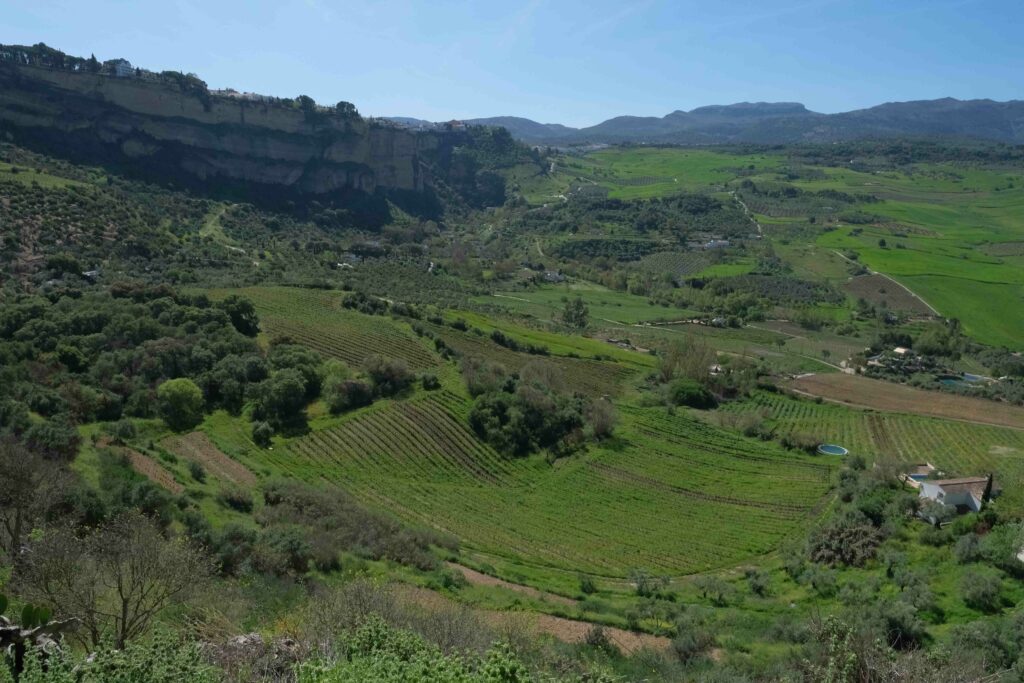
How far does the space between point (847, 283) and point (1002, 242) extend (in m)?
39.7

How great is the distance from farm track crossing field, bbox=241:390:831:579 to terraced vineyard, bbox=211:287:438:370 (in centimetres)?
785

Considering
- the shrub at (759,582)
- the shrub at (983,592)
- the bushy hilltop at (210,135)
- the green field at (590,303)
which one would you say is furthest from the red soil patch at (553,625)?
the bushy hilltop at (210,135)

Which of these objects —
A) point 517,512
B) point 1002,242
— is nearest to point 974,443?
point 517,512

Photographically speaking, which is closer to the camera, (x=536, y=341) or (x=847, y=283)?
(x=536, y=341)

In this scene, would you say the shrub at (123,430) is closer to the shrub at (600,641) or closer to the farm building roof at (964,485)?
the shrub at (600,641)

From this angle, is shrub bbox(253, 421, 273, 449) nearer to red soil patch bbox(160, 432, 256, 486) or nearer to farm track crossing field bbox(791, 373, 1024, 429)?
red soil patch bbox(160, 432, 256, 486)

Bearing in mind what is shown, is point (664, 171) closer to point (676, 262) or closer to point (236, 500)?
point (676, 262)

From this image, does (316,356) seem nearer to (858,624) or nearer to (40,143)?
(858,624)

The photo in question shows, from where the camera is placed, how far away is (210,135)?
98812mm

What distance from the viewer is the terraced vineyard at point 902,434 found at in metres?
37.9

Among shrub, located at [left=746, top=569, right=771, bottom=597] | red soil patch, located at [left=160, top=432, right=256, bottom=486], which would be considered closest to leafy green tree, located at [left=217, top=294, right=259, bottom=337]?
red soil patch, located at [left=160, top=432, right=256, bottom=486]

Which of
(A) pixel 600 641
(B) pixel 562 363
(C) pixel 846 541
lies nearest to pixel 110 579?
(A) pixel 600 641

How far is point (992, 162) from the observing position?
564 ft

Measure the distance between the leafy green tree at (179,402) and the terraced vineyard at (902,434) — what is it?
34056 mm
